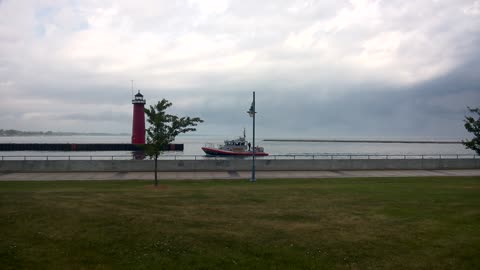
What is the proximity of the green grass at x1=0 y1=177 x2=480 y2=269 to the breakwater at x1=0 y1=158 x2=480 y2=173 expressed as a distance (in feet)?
62.5

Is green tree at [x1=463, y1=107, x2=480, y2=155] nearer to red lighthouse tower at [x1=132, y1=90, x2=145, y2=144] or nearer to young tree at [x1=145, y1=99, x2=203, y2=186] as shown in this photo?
young tree at [x1=145, y1=99, x2=203, y2=186]

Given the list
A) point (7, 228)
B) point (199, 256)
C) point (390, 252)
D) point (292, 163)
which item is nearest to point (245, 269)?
point (199, 256)

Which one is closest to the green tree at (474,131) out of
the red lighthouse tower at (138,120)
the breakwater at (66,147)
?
the red lighthouse tower at (138,120)

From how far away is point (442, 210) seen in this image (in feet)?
41.8

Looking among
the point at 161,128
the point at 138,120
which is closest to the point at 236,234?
the point at 161,128

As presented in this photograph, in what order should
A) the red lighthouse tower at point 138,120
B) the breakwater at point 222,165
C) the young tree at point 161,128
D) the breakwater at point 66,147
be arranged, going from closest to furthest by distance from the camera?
the young tree at point 161,128
the breakwater at point 222,165
the red lighthouse tower at point 138,120
the breakwater at point 66,147

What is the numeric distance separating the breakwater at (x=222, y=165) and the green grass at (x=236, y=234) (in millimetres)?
19036

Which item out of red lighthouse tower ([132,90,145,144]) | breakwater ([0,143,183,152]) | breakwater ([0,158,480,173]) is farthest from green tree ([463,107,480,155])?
breakwater ([0,143,183,152])

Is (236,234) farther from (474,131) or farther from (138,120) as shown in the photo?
(138,120)

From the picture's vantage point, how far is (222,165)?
111ft

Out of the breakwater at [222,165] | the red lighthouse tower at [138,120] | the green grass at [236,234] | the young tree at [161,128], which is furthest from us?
the red lighthouse tower at [138,120]

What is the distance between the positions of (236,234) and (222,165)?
24203 mm

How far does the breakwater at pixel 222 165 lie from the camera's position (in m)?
32.5

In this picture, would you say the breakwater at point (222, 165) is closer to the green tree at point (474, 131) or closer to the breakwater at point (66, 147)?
the green tree at point (474, 131)
